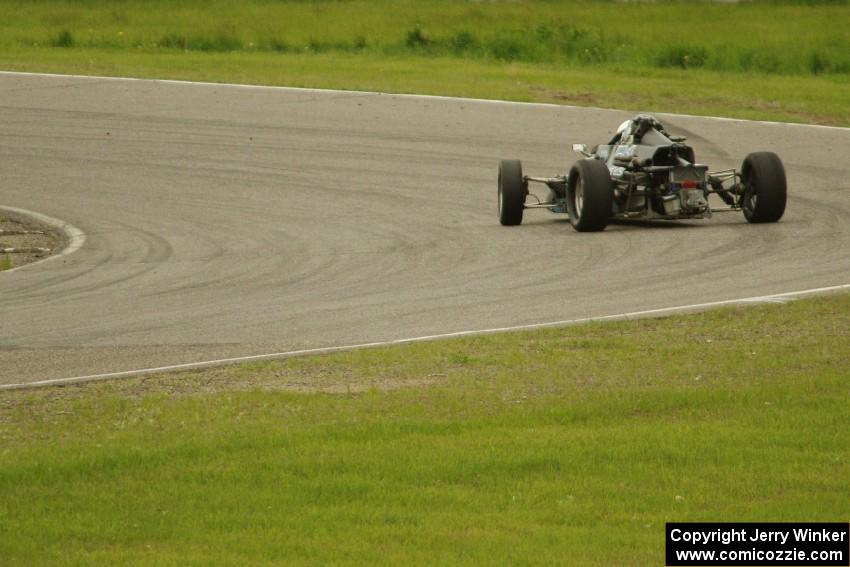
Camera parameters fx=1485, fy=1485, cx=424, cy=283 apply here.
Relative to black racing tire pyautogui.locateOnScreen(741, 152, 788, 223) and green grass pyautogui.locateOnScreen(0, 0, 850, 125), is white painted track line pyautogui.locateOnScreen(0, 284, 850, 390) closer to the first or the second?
black racing tire pyautogui.locateOnScreen(741, 152, 788, 223)

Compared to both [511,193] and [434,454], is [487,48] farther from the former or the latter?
[434,454]

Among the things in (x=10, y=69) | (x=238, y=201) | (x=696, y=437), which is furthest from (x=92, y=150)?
(x=696, y=437)

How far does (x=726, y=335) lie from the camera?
11633 mm

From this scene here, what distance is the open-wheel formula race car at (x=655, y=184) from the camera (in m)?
17.1

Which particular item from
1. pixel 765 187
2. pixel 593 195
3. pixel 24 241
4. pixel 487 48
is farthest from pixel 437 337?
pixel 487 48

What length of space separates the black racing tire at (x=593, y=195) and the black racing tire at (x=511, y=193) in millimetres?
903

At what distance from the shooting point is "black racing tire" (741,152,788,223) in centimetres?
1736

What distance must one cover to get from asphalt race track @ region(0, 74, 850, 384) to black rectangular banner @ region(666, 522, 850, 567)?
18.2 ft

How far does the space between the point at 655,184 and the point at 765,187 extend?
1.28 metres

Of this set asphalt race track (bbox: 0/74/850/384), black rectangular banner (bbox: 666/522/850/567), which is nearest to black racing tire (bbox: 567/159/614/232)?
asphalt race track (bbox: 0/74/850/384)

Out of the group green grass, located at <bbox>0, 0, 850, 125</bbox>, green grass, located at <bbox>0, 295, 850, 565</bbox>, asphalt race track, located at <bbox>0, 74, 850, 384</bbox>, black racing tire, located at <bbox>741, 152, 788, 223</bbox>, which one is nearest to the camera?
green grass, located at <bbox>0, 295, 850, 565</bbox>

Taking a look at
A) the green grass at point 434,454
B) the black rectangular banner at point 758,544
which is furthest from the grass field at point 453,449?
the black rectangular banner at point 758,544

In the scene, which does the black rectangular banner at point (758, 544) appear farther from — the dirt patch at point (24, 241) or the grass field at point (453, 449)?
the dirt patch at point (24, 241)

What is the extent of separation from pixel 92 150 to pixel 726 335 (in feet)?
50.9
